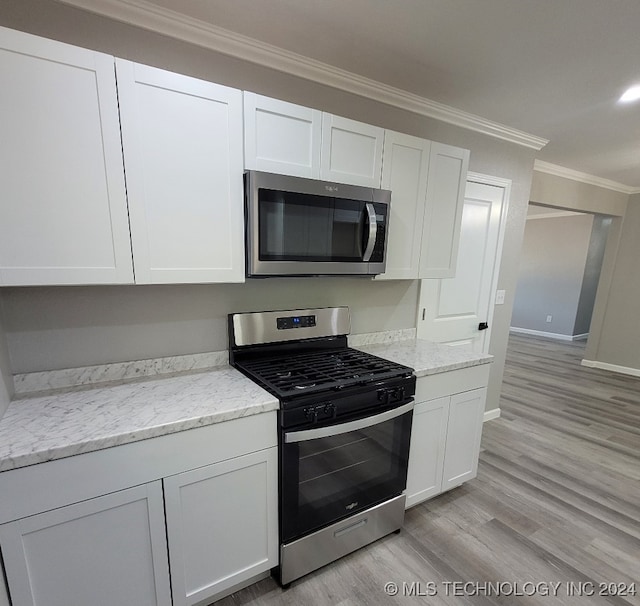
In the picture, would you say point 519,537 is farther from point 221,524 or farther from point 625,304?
point 625,304

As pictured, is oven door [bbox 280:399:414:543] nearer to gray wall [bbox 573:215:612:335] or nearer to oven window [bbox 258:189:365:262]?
oven window [bbox 258:189:365:262]

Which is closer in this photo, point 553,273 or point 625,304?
point 625,304

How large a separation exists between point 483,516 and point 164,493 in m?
1.91

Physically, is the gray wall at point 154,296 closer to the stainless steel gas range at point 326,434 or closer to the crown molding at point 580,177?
the stainless steel gas range at point 326,434

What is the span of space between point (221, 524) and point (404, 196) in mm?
1864

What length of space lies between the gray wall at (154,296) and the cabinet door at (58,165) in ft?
1.08

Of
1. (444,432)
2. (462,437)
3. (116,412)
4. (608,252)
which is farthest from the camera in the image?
(608,252)

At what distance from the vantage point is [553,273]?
6.73m

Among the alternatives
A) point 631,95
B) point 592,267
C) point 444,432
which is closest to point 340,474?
point 444,432

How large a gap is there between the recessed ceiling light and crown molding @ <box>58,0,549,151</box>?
2.48ft

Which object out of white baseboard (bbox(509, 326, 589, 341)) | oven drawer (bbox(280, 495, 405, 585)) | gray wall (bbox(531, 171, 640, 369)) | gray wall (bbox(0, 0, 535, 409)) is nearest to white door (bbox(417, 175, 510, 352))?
gray wall (bbox(0, 0, 535, 409))

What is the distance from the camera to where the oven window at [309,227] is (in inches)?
58.3

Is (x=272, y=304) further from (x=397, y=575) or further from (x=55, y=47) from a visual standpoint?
(x=397, y=575)

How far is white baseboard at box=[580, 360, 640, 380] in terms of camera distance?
472cm
